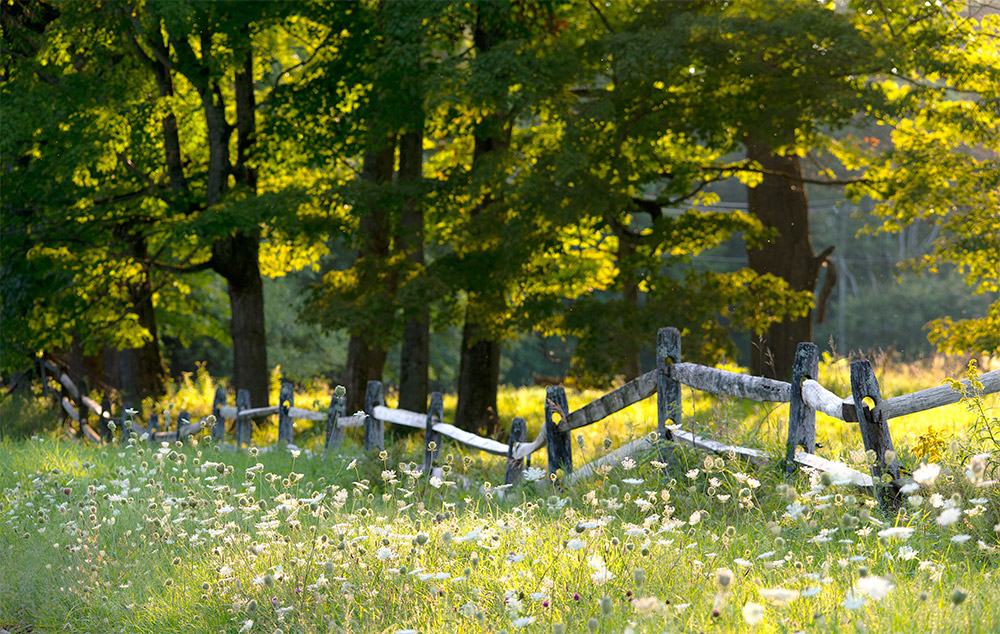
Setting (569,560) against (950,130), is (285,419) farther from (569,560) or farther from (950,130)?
(950,130)

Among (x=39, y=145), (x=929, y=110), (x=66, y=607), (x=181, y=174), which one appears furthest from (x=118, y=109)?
(x=929, y=110)

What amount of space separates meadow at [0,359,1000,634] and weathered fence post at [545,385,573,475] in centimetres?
77

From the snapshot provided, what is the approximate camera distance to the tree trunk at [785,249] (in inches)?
686

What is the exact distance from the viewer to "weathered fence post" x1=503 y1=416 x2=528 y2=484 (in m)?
8.07

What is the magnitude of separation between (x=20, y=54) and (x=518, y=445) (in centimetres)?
1410

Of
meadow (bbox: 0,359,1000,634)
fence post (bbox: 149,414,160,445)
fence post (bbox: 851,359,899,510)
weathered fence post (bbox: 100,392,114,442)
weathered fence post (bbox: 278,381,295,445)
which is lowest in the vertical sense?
weathered fence post (bbox: 100,392,114,442)

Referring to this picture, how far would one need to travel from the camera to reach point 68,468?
30.0 feet

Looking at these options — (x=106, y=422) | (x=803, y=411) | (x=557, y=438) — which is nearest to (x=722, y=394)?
(x=803, y=411)

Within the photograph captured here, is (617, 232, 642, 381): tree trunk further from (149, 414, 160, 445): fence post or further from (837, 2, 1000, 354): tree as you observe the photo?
(149, 414, 160, 445): fence post

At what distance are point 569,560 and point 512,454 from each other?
3.53 m

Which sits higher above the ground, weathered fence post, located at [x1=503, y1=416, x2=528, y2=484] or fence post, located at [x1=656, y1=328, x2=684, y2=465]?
fence post, located at [x1=656, y1=328, x2=684, y2=465]

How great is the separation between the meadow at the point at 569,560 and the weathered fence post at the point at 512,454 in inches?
41.4

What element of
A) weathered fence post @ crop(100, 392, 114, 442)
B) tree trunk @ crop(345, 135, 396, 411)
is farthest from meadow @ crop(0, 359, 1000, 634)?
tree trunk @ crop(345, 135, 396, 411)

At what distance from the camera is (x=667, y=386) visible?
7.05 m
